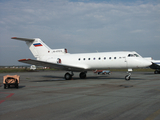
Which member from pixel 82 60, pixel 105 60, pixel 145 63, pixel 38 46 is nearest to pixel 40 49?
pixel 38 46

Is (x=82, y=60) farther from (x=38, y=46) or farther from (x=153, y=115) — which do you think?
(x=153, y=115)

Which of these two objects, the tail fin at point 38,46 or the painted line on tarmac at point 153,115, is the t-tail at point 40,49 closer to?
the tail fin at point 38,46

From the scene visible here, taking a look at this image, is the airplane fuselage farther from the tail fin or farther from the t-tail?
the tail fin

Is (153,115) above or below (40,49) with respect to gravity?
below

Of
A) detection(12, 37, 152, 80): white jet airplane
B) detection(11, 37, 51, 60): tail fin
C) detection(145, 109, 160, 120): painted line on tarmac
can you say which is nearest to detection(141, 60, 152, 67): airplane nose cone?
detection(12, 37, 152, 80): white jet airplane

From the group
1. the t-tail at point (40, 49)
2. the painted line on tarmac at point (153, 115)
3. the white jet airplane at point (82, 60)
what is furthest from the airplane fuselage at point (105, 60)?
the painted line on tarmac at point (153, 115)

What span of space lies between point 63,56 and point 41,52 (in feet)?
12.3

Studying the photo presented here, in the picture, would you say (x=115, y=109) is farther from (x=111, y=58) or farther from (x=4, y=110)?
(x=111, y=58)

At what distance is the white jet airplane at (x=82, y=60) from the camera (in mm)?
20109

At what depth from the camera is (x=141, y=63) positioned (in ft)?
64.2

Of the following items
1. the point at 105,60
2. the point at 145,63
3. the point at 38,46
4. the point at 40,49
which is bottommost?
the point at 145,63

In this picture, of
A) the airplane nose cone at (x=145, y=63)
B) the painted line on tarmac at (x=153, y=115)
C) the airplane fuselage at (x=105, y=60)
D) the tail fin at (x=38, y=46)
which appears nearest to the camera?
the painted line on tarmac at (x=153, y=115)

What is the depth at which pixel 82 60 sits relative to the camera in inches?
902

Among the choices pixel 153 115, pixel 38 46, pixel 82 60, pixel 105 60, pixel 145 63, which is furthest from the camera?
pixel 38 46
